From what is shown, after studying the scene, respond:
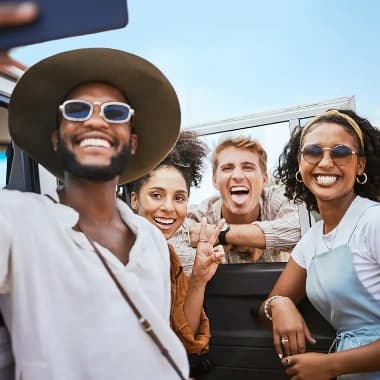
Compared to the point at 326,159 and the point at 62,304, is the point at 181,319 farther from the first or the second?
the point at 326,159

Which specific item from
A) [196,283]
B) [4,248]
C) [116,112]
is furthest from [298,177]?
[4,248]

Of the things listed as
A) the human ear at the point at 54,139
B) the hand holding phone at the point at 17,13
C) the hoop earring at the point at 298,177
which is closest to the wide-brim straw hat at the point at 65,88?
the human ear at the point at 54,139

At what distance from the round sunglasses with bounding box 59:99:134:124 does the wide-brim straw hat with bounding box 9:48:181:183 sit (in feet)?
0.33

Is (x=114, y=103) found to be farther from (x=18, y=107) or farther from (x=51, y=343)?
(x=51, y=343)

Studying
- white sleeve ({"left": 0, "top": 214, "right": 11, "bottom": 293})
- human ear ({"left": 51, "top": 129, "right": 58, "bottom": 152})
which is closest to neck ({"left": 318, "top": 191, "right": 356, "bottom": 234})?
human ear ({"left": 51, "top": 129, "right": 58, "bottom": 152})

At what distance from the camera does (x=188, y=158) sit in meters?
1.80

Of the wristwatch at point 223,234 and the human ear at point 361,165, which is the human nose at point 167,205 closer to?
the wristwatch at point 223,234

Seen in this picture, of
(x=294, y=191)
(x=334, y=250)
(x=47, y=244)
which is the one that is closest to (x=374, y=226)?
(x=334, y=250)

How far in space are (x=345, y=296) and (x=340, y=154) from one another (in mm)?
456

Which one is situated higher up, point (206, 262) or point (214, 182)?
point (214, 182)

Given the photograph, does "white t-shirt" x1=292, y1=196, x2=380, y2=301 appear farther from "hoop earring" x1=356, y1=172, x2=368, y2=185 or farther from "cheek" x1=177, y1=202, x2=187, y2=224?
"cheek" x1=177, y1=202, x2=187, y2=224

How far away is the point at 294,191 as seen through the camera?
5.86 ft

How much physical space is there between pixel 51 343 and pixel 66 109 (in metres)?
0.49

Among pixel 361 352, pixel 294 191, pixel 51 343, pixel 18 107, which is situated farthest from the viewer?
pixel 294 191
